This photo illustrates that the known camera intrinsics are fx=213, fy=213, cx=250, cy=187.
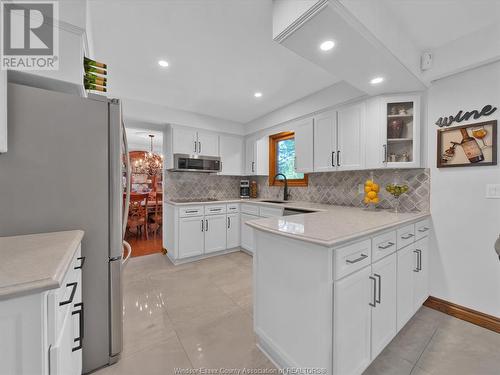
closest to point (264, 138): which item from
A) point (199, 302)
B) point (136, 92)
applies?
point (136, 92)

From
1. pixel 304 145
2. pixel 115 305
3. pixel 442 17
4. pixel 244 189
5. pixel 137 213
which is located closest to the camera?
pixel 115 305

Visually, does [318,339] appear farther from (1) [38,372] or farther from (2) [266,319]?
(1) [38,372]

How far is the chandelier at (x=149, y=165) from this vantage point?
25.4ft

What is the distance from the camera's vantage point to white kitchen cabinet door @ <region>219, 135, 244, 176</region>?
13.5ft

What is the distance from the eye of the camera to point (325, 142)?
9.39 feet

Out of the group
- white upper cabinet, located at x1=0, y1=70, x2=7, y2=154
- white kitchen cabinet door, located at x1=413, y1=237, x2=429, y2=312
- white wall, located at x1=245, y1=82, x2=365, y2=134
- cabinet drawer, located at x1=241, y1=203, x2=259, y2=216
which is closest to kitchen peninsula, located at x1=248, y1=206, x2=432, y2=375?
white kitchen cabinet door, located at x1=413, y1=237, x2=429, y2=312

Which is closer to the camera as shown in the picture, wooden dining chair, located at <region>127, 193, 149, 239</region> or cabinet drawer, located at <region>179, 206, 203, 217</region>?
cabinet drawer, located at <region>179, 206, 203, 217</region>

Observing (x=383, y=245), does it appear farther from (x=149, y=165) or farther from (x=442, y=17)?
(x=149, y=165)

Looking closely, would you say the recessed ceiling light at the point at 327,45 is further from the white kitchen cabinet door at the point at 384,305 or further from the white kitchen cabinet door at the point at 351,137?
the white kitchen cabinet door at the point at 384,305

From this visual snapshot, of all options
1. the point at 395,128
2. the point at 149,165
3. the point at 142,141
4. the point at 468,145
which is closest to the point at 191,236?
the point at 395,128

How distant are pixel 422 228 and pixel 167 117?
12.1 ft

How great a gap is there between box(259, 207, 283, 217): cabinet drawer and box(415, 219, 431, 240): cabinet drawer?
152cm

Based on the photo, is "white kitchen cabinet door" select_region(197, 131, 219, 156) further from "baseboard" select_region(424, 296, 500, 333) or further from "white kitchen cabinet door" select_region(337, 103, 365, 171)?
"baseboard" select_region(424, 296, 500, 333)

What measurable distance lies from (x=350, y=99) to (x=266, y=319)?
2489 mm
